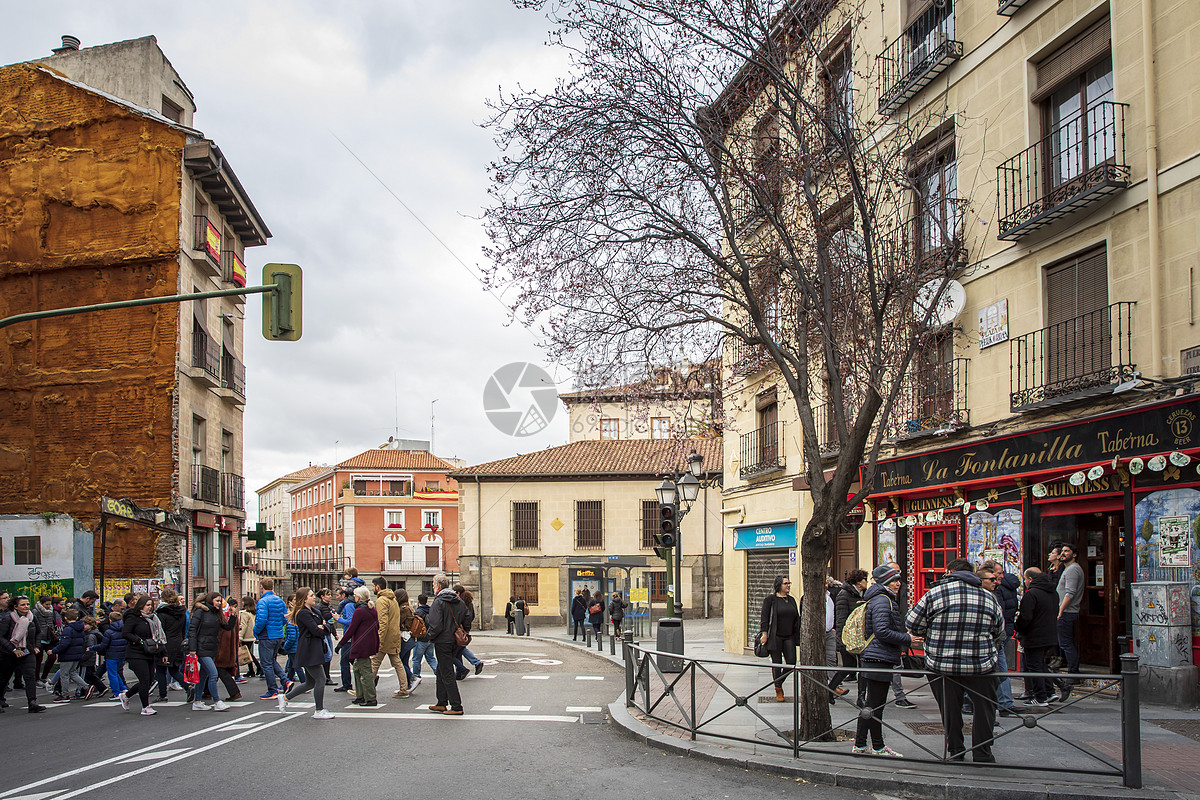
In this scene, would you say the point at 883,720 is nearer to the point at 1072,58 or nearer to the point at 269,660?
the point at 1072,58

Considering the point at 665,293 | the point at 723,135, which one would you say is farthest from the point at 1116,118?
the point at 665,293

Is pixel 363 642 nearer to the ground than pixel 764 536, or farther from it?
nearer to the ground

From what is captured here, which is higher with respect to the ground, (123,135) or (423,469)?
(123,135)

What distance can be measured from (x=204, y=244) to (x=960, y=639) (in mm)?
24853

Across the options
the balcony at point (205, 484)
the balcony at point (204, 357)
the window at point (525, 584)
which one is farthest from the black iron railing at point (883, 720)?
the window at point (525, 584)

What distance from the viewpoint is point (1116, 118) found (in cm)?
1134

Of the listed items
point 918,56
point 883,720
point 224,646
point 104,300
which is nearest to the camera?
point 883,720

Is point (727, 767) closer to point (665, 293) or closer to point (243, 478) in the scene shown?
point (665, 293)

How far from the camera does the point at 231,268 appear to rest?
3089 centimetres

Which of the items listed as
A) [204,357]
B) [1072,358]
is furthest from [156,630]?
[204,357]

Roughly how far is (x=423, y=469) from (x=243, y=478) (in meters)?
36.1

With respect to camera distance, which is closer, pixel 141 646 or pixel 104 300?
pixel 141 646

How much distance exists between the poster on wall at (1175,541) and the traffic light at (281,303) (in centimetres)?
1010

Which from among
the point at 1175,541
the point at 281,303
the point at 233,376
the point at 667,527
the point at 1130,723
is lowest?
the point at 1130,723
